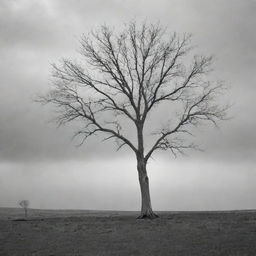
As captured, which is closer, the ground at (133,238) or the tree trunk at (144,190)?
the ground at (133,238)

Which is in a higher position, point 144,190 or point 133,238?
point 144,190

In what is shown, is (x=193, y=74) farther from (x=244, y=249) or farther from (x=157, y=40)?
(x=244, y=249)

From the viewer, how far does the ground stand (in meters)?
21.1

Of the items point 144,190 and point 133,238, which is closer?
point 133,238

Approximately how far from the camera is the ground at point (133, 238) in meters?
21.1

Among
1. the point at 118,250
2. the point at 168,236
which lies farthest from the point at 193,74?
the point at 118,250

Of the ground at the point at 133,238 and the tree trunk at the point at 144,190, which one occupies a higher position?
the tree trunk at the point at 144,190

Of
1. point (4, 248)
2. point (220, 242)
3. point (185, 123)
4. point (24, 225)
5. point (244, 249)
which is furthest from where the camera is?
point (185, 123)

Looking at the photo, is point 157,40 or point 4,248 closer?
point 4,248

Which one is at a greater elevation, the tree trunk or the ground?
the tree trunk

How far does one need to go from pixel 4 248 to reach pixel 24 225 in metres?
8.16

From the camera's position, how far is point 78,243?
24.5 metres

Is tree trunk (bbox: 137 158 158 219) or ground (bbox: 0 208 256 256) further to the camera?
tree trunk (bbox: 137 158 158 219)

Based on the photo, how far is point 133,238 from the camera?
2505 cm
